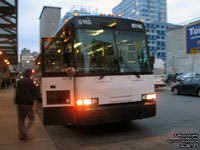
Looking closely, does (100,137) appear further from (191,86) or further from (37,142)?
(191,86)

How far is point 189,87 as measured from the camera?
15070 millimetres

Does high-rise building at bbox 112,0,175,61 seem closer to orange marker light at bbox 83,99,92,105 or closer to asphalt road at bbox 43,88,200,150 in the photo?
asphalt road at bbox 43,88,200,150

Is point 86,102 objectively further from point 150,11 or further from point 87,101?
point 150,11

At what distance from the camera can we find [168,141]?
5211 mm

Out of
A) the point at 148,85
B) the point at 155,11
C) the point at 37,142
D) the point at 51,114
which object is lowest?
the point at 37,142

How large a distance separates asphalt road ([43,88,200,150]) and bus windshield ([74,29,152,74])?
1797 mm

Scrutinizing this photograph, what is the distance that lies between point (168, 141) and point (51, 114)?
306 centimetres

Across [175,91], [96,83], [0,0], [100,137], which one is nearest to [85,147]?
[100,137]

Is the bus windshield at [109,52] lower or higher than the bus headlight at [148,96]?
higher

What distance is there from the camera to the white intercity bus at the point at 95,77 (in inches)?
213

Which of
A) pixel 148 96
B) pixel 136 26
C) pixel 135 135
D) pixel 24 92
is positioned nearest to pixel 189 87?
pixel 148 96

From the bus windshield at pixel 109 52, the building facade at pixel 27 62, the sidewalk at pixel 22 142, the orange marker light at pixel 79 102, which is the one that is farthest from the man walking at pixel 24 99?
the building facade at pixel 27 62

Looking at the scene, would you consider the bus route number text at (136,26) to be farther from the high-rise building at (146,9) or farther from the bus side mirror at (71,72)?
the high-rise building at (146,9)

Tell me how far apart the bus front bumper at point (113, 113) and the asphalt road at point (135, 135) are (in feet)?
1.76
